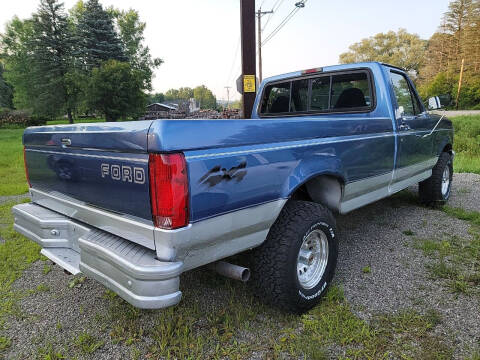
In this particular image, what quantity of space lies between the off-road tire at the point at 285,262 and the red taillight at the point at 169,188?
2.64 feet

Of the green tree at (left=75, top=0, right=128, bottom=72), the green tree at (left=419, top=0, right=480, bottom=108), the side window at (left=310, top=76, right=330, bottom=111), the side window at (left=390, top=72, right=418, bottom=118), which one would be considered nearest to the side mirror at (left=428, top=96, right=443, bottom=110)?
the side window at (left=390, top=72, right=418, bottom=118)

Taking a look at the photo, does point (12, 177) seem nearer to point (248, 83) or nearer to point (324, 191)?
point (248, 83)

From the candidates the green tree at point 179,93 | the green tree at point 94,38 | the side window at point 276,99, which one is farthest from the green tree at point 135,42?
the green tree at point 179,93

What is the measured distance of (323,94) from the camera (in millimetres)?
3855

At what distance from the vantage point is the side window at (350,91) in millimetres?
3570

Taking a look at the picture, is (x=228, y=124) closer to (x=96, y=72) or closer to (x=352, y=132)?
(x=352, y=132)

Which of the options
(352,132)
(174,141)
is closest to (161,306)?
(174,141)

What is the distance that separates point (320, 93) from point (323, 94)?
0.05 meters

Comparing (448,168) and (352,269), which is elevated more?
(448,168)

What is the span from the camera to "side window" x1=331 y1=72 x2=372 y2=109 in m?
3.57

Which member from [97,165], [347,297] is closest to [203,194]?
[97,165]

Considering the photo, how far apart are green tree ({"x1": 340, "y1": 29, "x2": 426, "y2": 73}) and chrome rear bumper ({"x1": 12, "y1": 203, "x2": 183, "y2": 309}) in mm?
74266

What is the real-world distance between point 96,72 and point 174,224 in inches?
1411

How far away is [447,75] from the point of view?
145 feet
